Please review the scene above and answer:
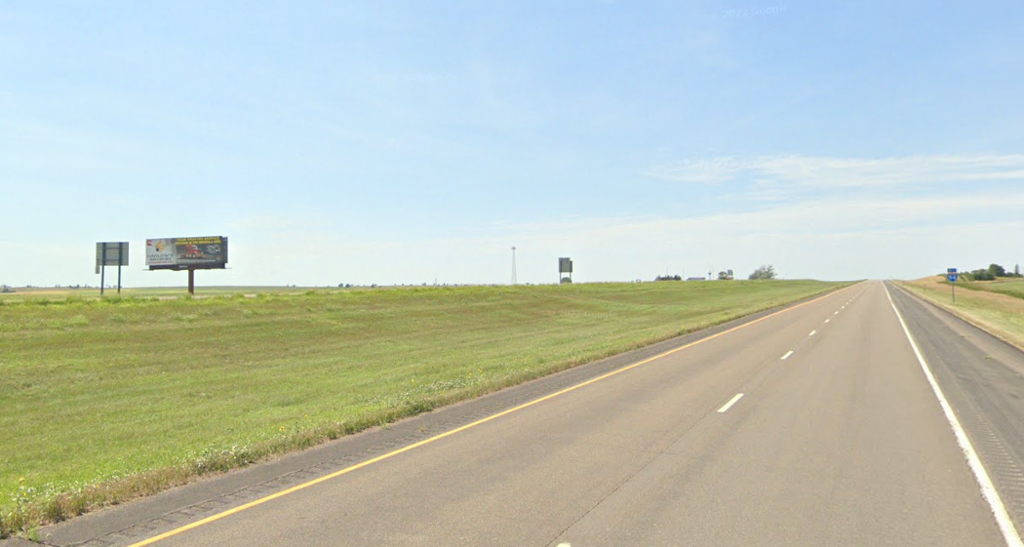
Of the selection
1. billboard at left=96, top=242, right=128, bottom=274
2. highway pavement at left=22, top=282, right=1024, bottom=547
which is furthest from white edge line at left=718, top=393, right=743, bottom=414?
billboard at left=96, top=242, right=128, bottom=274

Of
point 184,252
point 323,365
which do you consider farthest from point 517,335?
point 184,252

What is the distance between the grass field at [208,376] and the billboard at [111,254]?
2619 centimetres

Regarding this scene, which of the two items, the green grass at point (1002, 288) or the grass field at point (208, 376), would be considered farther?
the green grass at point (1002, 288)

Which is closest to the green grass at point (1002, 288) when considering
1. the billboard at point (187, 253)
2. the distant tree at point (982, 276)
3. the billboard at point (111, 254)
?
the distant tree at point (982, 276)

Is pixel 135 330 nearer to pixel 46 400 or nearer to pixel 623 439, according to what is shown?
pixel 46 400

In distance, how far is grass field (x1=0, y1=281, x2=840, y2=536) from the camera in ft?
34.4

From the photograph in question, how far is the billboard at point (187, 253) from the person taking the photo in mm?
60344

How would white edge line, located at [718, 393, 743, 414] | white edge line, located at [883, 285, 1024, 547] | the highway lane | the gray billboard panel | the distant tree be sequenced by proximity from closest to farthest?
white edge line, located at [883, 285, 1024, 547]
the highway lane
white edge line, located at [718, 393, 743, 414]
the gray billboard panel
the distant tree

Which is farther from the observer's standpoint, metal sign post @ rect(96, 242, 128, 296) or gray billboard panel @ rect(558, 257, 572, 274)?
gray billboard panel @ rect(558, 257, 572, 274)

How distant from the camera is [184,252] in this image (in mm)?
60562

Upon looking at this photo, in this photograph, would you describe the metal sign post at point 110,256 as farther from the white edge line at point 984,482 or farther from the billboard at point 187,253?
the white edge line at point 984,482

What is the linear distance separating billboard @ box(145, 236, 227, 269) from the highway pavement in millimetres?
53410

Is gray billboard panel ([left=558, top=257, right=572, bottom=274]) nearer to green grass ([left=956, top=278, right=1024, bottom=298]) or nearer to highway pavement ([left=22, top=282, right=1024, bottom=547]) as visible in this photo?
green grass ([left=956, top=278, right=1024, bottom=298])

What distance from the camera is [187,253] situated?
199 ft
